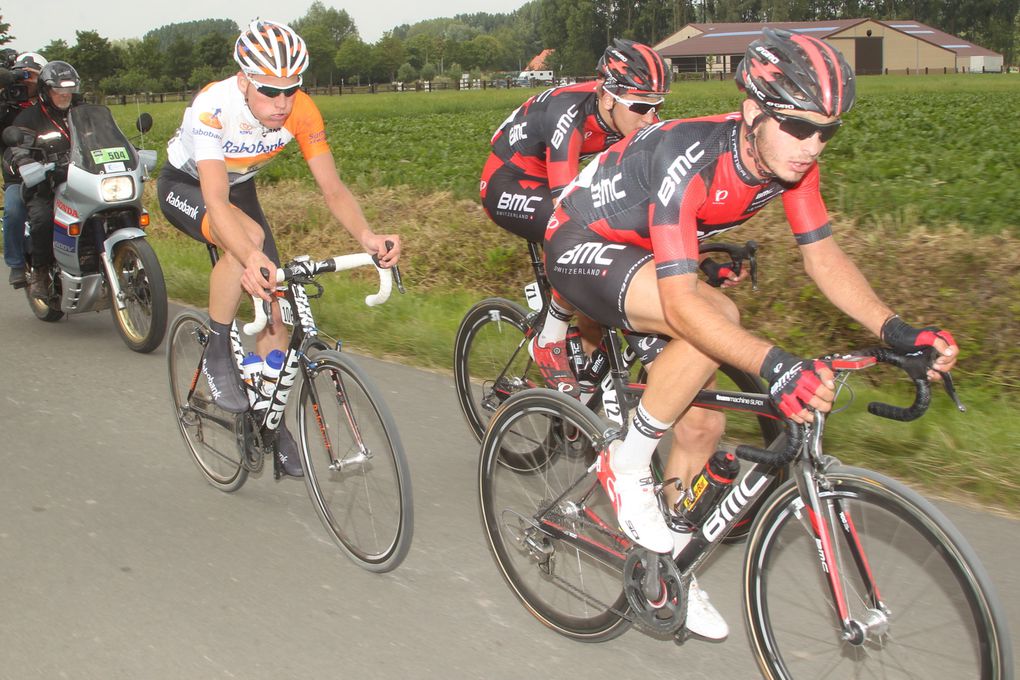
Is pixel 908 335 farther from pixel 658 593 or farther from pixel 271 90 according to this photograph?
pixel 271 90

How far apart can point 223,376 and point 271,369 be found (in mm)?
399

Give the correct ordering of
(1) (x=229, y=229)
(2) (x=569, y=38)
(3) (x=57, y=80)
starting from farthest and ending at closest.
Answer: (2) (x=569, y=38) < (3) (x=57, y=80) < (1) (x=229, y=229)

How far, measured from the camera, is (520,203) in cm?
532

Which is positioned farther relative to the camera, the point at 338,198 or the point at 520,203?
the point at 520,203

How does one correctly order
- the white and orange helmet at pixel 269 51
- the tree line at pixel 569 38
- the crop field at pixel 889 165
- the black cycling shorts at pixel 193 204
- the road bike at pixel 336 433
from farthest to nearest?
the tree line at pixel 569 38, the crop field at pixel 889 165, the black cycling shorts at pixel 193 204, the white and orange helmet at pixel 269 51, the road bike at pixel 336 433

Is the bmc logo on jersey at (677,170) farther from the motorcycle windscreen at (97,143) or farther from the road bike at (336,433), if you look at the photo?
the motorcycle windscreen at (97,143)

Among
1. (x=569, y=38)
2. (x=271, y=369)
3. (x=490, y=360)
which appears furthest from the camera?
(x=569, y=38)

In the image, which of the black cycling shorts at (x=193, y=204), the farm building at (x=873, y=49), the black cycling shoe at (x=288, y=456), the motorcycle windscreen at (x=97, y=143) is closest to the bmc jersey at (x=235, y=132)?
the black cycling shorts at (x=193, y=204)

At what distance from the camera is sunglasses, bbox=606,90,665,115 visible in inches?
187

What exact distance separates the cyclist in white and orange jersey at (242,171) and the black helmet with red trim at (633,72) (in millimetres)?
1247

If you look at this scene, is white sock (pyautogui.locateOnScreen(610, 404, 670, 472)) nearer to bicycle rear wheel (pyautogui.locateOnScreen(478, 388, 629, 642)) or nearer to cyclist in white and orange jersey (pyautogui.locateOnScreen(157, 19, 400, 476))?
bicycle rear wheel (pyautogui.locateOnScreen(478, 388, 629, 642))

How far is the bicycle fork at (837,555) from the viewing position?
280 centimetres

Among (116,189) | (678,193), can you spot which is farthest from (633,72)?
(116,189)

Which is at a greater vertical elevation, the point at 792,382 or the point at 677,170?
the point at 677,170
